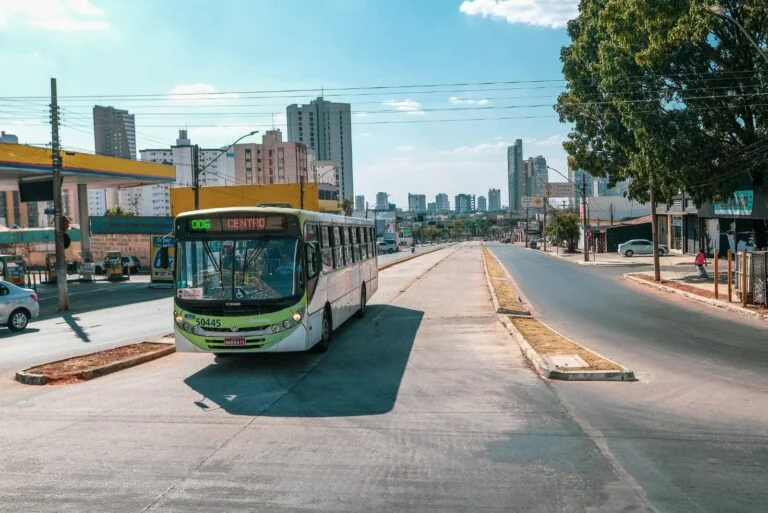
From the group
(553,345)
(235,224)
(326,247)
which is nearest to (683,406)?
(553,345)

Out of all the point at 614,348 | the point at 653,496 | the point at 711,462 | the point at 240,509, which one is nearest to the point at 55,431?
the point at 240,509

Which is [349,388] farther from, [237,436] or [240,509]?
[240,509]

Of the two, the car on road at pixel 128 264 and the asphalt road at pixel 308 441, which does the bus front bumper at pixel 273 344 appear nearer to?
the asphalt road at pixel 308 441

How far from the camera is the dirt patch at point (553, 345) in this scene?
11430mm

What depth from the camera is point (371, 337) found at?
1591 cm

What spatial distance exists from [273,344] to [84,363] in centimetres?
384

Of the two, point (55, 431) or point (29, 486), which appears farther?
point (55, 431)

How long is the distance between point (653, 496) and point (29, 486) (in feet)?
18.5

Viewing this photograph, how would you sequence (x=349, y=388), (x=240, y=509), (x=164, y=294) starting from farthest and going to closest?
(x=164, y=294) → (x=349, y=388) → (x=240, y=509)

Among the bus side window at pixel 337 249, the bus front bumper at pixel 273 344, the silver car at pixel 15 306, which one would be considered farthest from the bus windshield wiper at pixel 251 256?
the silver car at pixel 15 306

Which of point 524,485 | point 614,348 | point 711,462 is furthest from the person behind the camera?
point 614,348

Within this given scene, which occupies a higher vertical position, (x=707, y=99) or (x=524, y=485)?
(x=707, y=99)

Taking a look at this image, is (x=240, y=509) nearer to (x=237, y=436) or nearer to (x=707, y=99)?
(x=237, y=436)

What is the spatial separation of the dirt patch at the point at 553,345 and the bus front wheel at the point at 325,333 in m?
4.16
